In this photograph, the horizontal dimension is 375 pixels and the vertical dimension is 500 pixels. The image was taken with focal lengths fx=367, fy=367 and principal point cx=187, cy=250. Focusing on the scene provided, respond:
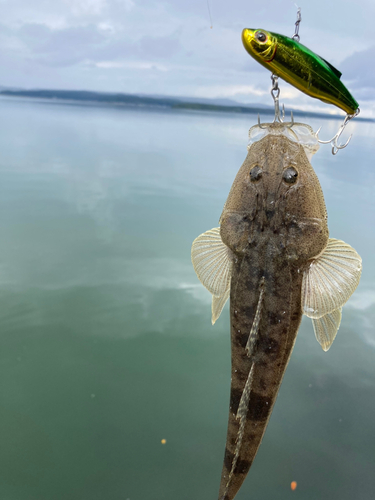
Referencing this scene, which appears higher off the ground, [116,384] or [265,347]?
[265,347]

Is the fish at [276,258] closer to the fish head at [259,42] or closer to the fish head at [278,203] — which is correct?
the fish head at [278,203]

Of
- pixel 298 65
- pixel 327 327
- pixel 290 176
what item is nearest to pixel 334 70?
pixel 298 65

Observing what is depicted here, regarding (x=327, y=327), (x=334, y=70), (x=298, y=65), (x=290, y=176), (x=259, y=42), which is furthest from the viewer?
(x=327, y=327)

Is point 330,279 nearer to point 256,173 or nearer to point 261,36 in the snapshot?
point 256,173

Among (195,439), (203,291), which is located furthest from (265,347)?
(203,291)

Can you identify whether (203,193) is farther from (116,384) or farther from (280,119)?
(280,119)

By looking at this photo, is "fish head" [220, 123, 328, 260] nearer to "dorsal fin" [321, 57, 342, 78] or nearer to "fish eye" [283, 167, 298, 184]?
"fish eye" [283, 167, 298, 184]

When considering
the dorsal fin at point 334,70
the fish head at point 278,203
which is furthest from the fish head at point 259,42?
the fish head at point 278,203
